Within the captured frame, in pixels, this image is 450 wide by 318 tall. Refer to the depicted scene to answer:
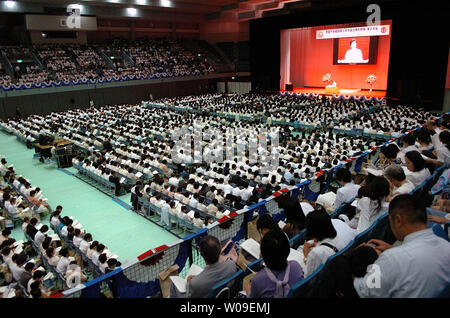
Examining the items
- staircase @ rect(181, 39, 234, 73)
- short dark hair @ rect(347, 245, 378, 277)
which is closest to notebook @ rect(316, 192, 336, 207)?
short dark hair @ rect(347, 245, 378, 277)

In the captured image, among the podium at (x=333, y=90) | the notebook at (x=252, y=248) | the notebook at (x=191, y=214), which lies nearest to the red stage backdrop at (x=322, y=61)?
the podium at (x=333, y=90)

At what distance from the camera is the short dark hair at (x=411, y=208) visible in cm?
249

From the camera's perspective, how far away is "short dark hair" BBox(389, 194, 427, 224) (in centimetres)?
249

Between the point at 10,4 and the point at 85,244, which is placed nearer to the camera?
the point at 85,244

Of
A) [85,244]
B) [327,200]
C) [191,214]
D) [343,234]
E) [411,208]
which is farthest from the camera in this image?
[191,214]

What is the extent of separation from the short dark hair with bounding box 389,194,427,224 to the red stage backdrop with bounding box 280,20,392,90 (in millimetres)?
28507

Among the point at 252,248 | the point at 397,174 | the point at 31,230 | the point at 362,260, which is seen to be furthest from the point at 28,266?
the point at 397,174

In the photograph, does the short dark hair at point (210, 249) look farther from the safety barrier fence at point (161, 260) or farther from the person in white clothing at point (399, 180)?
the person in white clothing at point (399, 180)

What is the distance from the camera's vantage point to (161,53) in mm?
37688

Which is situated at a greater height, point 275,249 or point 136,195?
point 275,249

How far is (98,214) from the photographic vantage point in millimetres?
9492

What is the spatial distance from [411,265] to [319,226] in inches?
42.4

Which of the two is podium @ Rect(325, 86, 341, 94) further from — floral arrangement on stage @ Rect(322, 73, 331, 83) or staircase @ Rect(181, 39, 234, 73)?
staircase @ Rect(181, 39, 234, 73)

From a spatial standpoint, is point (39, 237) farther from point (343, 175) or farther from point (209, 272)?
point (343, 175)
